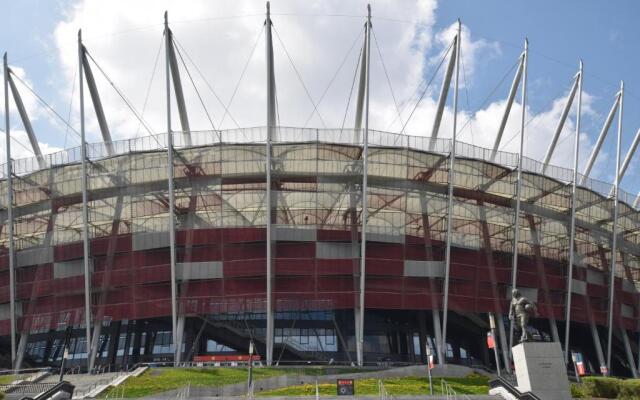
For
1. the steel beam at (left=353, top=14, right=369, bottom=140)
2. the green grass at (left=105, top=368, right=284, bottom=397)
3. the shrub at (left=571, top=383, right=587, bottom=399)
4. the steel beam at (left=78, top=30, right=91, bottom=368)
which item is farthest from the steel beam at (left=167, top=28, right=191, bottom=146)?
the shrub at (left=571, top=383, right=587, bottom=399)

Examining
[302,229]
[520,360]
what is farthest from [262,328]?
[520,360]

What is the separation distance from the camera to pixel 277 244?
58.3m

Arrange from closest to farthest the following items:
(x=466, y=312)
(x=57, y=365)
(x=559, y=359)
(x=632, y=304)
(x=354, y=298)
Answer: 1. (x=559, y=359)
2. (x=354, y=298)
3. (x=466, y=312)
4. (x=57, y=365)
5. (x=632, y=304)

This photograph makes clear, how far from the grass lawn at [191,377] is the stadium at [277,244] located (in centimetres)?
680

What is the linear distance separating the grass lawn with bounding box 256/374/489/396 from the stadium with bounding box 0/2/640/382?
30.2 feet

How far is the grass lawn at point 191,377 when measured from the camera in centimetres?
4025

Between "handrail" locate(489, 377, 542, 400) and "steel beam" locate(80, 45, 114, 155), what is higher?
"steel beam" locate(80, 45, 114, 155)

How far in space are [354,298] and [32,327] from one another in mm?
29729

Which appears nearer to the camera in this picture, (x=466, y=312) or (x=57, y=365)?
(x=466, y=312)

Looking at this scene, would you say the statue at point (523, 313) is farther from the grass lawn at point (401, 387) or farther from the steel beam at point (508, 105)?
the steel beam at point (508, 105)

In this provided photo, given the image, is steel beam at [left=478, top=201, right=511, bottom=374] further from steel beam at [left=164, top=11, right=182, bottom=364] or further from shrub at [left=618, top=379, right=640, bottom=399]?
shrub at [left=618, top=379, right=640, bottom=399]

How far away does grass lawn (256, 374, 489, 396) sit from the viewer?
127 feet

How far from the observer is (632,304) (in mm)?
73375

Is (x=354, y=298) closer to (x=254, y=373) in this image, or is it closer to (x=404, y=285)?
(x=404, y=285)
